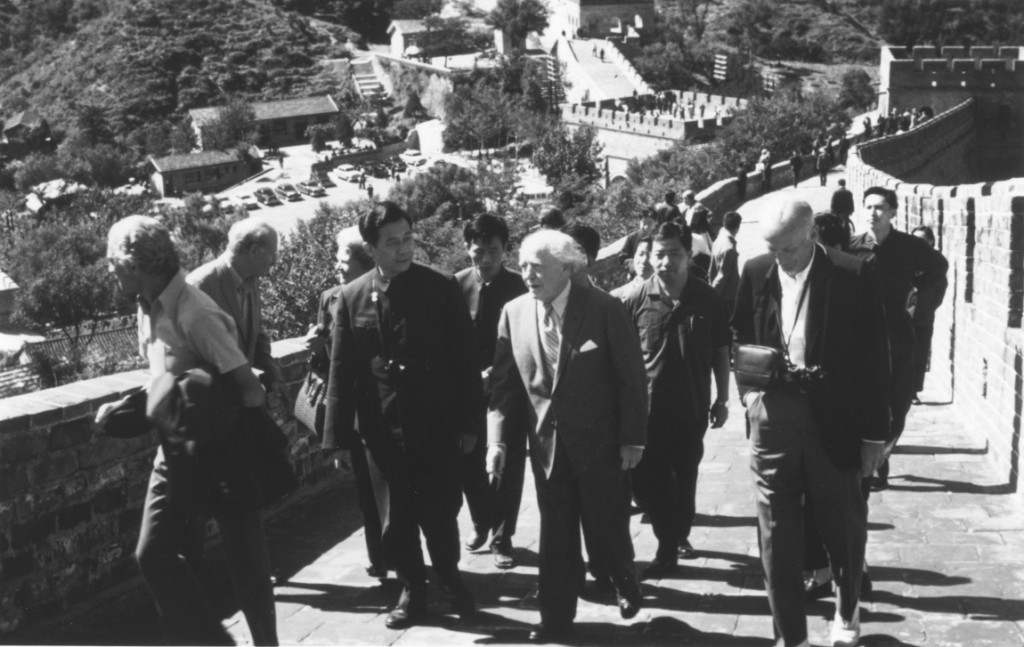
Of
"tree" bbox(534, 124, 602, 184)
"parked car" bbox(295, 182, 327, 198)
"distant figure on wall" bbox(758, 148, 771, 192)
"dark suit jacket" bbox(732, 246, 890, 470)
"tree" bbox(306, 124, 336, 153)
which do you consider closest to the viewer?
"dark suit jacket" bbox(732, 246, 890, 470)

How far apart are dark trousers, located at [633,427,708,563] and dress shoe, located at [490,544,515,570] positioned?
602 mm

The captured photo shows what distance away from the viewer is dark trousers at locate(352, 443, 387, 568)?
5.18 m

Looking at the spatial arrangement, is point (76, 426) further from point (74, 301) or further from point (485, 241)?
point (74, 301)

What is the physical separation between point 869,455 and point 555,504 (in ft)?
3.47

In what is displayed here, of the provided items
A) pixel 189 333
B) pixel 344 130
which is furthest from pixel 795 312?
pixel 344 130

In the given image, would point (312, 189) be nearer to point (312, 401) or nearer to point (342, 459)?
point (342, 459)

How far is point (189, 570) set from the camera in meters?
4.16

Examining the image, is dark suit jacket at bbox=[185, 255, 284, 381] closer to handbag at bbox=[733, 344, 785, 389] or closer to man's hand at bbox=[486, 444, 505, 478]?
man's hand at bbox=[486, 444, 505, 478]

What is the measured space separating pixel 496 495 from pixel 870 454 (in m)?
1.89

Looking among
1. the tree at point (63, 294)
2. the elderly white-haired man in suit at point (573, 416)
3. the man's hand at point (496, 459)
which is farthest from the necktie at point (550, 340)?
the tree at point (63, 294)

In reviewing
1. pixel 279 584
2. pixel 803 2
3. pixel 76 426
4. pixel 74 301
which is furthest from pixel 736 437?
pixel 803 2

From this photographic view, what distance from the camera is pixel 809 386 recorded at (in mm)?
4055

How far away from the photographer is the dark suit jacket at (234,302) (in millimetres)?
4793

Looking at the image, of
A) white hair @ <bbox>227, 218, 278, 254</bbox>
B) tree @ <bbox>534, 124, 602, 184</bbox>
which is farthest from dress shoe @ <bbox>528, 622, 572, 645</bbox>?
tree @ <bbox>534, 124, 602, 184</bbox>
